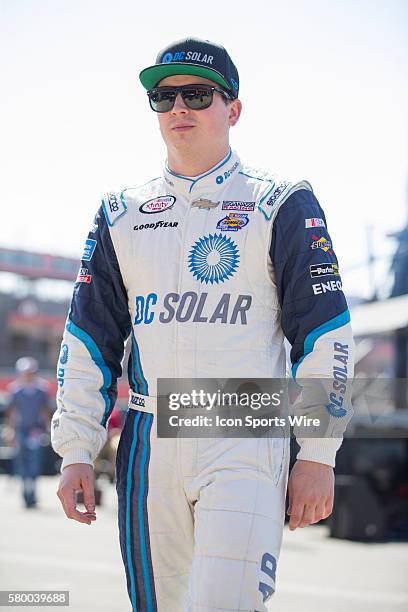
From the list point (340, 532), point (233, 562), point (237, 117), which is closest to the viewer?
point (233, 562)

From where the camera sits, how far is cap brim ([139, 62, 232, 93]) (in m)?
3.34

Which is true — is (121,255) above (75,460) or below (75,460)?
above

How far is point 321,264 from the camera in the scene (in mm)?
3166

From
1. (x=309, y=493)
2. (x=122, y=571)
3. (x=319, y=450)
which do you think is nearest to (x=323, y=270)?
(x=319, y=450)

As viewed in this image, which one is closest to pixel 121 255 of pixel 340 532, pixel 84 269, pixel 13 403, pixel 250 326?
pixel 84 269

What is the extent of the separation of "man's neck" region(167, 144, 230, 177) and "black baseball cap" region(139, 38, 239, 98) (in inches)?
9.1

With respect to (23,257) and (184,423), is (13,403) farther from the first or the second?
(23,257)

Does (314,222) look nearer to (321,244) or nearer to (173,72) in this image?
(321,244)

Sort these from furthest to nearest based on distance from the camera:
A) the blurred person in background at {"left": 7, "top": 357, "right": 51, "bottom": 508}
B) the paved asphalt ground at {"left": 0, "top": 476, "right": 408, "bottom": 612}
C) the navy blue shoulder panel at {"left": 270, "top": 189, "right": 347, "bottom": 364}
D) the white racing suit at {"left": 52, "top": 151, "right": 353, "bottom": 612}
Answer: the blurred person in background at {"left": 7, "top": 357, "right": 51, "bottom": 508}
the paved asphalt ground at {"left": 0, "top": 476, "right": 408, "bottom": 612}
the navy blue shoulder panel at {"left": 270, "top": 189, "right": 347, "bottom": 364}
the white racing suit at {"left": 52, "top": 151, "right": 353, "bottom": 612}

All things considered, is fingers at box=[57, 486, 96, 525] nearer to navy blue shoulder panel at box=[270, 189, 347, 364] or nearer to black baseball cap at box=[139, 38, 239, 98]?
navy blue shoulder panel at box=[270, 189, 347, 364]

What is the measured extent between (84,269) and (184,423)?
0.70m

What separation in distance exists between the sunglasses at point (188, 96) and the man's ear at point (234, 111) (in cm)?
9

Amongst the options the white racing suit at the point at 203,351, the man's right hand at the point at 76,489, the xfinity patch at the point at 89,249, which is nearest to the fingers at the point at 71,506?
the man's right hand at the point at 76,489

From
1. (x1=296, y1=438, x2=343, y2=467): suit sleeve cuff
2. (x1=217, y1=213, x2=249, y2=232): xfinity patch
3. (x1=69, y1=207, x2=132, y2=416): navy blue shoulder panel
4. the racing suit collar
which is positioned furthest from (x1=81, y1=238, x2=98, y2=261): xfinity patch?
(x1=296, y1=438, x2=343, y2=467): suit sleeve cuff
